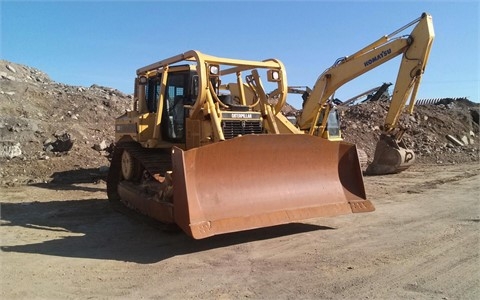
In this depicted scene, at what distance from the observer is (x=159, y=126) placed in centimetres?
804

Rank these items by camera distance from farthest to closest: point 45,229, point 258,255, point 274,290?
point 45,229 → point 258,255 → point 274,290

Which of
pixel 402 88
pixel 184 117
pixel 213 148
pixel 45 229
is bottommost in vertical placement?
pixel 45 229

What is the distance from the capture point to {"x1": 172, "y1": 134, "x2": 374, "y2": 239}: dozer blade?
18.6 ft

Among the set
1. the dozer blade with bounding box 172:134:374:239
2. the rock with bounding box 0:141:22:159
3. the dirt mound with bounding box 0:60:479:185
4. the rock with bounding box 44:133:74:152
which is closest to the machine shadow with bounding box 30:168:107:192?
the dirt mound with bounding box 0:60:479:185

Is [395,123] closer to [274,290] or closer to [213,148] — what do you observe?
[213,148]

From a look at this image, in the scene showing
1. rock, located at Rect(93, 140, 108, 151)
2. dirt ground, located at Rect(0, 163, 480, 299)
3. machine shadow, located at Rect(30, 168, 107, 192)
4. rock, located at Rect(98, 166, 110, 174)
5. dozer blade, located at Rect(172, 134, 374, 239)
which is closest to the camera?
dirt ground, located at Rect(0, 163, 480, 299)

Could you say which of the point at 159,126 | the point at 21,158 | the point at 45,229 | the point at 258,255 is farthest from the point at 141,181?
the point at 21,158

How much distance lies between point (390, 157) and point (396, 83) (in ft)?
7.95

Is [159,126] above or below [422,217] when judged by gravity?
above

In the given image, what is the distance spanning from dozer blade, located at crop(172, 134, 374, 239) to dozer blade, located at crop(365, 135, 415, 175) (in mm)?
7210

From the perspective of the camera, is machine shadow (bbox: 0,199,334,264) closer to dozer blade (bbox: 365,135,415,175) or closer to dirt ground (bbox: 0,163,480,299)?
dirt ground (bbox: 0,163,480,299)

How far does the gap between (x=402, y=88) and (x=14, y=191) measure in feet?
34.4

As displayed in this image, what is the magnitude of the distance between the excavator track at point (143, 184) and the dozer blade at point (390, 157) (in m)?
8.10

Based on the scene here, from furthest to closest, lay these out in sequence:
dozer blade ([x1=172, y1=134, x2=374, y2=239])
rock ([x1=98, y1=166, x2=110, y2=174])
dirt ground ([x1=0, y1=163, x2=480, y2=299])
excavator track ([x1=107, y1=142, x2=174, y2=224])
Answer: rock ([x1=98, y1=166, x2=110, y2=174]), excavator track ([x1=107, y1=142, x2=174, y2=224]), dozer blade ([x1=172, y1=134, x2=374, y2=239]), dirt ground ([x1=0, y1=163, x2=480, y2=299])
